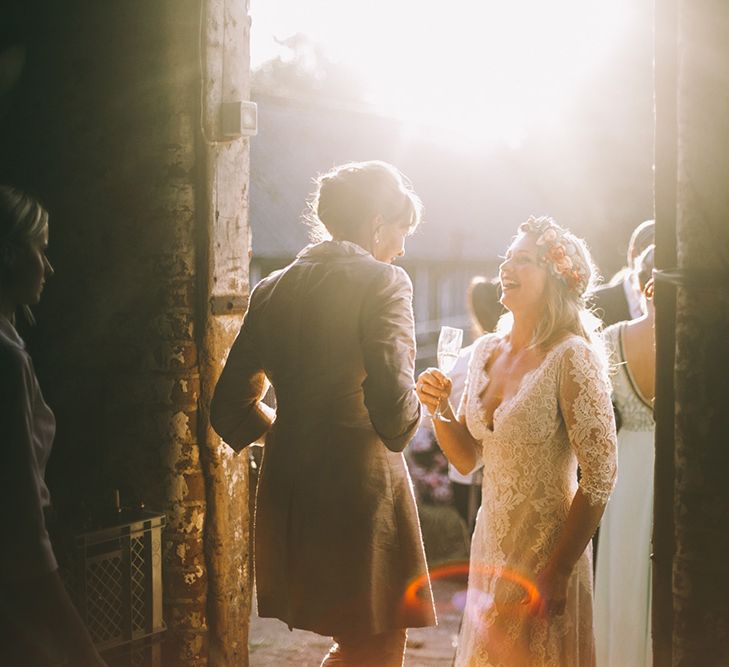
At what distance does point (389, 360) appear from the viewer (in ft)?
8.99

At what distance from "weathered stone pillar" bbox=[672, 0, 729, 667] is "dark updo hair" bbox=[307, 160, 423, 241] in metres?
1.03

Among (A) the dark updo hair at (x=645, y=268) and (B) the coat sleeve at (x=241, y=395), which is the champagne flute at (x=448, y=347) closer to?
(B) the coat sleeve at (x=241, y=395)

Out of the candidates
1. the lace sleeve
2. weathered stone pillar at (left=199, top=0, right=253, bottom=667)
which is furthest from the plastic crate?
the lace sleeve

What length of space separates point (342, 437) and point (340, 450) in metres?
0.04

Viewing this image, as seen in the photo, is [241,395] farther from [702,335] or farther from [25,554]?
[702,335]

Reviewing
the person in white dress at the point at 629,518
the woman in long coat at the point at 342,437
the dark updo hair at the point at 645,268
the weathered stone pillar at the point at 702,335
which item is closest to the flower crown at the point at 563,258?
the woman in long coat at the point at 342,437

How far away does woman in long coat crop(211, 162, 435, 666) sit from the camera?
2.82 meters

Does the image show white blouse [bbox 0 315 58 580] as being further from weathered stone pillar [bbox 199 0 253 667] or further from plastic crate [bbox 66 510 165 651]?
weathered stone pillar [bbox 199 0 253 667]

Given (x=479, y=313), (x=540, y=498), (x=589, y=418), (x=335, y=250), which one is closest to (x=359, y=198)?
(x=335, y=250)

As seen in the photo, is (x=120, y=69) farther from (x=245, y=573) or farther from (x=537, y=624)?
(x=537, y=624)

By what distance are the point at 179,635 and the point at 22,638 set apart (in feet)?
5.10

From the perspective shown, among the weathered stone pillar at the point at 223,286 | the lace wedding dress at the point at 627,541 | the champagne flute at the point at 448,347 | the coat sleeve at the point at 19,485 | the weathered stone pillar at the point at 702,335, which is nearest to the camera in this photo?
the coat sleeve at the point at 19,485

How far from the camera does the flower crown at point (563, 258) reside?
313 cm

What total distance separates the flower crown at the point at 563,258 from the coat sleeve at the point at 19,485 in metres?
1.85
